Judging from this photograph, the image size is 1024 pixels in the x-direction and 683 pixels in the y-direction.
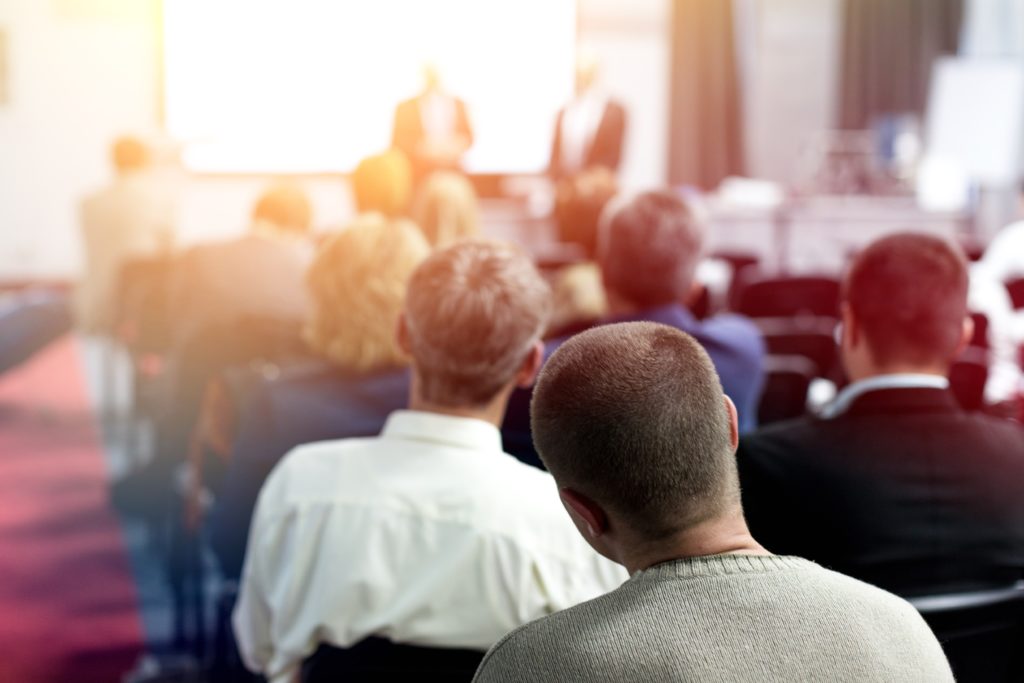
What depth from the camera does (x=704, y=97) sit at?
10.1 metres

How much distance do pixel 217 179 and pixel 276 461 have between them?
693 cm

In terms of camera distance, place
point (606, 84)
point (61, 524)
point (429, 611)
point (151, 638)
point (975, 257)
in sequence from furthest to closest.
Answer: point (606, 84) → point (975, 257) → point (61, 524) → point (151, 638) → point (429, 611)

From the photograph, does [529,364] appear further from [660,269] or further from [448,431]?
[660,269]

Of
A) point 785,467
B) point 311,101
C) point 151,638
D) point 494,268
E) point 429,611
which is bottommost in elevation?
point 151,638

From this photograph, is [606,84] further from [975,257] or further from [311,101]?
[975,257]

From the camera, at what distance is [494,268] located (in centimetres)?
170

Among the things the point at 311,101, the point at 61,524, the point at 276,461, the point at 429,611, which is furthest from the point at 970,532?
the point at 311,101

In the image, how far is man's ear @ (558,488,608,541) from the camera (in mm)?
966

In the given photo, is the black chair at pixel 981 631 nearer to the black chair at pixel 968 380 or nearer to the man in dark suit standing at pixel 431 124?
the black chair at pixel 968 380

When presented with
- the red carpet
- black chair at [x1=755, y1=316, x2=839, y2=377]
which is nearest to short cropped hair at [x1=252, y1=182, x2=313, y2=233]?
the red carpet

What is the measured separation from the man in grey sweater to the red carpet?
2.34 meters

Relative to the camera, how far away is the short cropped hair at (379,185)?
3.86 metres

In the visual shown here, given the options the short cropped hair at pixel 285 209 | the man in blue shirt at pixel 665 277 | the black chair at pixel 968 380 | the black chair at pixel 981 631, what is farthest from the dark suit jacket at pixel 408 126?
the black chair at pixel 981 631

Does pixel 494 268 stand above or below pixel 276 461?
above
